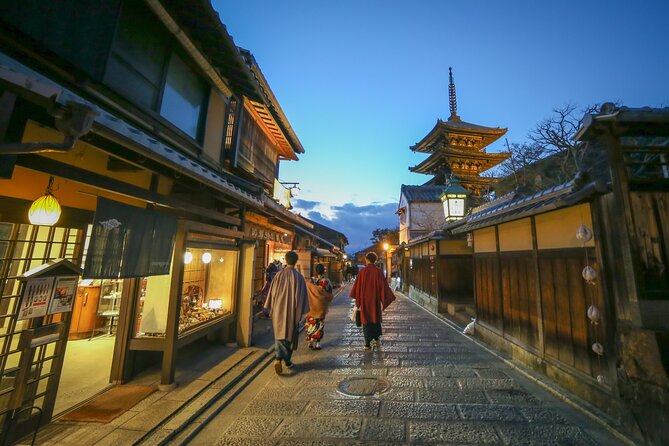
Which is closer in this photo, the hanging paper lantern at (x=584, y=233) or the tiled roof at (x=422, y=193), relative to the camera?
the hanging paper lantern at (x=584, y=233)

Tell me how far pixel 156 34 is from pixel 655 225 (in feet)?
31.6

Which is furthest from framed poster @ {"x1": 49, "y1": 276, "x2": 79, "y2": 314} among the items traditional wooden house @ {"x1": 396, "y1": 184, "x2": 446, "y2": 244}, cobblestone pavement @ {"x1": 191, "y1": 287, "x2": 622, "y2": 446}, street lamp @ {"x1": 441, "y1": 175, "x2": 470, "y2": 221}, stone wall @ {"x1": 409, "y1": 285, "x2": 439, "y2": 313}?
traditional wooden house @ {"x1": 396, "y1": 184, "x2": 446, "y2": 244}

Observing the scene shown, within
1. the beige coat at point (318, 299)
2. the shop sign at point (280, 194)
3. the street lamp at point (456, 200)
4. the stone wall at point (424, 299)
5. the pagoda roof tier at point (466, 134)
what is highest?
the pagoda roof tier at point (466, 134)

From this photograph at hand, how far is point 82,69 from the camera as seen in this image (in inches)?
165

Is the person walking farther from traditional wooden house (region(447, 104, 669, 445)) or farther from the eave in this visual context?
the eave

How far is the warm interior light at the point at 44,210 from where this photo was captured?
3.48 meters

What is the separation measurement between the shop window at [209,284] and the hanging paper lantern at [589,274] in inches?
307

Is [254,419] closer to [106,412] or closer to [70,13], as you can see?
[106,412]

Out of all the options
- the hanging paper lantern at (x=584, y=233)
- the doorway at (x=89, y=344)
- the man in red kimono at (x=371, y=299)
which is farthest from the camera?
the man in red kimono at (x=371, y=299)

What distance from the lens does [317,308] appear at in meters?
7.48

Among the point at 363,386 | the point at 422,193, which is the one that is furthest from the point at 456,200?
the point at 422,193

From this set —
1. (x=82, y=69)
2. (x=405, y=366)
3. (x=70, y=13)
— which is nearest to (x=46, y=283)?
(x=82, y=69)

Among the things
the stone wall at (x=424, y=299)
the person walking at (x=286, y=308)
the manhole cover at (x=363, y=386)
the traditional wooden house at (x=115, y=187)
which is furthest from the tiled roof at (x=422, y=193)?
the manhole cover at (x=363, y=386)

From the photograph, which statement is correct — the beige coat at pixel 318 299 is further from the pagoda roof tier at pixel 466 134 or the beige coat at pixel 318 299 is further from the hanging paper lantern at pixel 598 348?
the pagoda roof tier at pixel 466 134
